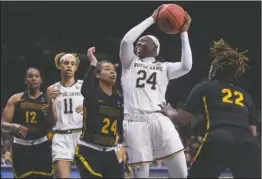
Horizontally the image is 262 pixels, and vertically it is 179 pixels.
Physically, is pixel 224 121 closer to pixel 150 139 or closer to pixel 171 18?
pixel 150 139

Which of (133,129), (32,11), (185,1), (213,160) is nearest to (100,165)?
(133,129)

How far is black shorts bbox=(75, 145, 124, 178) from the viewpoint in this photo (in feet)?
20.7

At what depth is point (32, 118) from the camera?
7781mm

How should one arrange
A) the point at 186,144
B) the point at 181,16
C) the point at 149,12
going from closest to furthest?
the point at 181,16 → the point at 186,144 → the point at 149,12

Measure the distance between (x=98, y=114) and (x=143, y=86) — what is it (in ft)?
2.33

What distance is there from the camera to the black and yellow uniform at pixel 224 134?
5.06 m

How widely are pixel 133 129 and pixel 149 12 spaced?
9373mm

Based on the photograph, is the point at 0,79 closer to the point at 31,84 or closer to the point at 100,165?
the point at 31,84

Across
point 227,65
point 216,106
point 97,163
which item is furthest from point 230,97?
point 97,163

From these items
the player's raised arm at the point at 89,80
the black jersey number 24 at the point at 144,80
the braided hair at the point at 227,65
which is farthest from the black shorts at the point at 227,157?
the black jersey number 24 at the point at 144,80

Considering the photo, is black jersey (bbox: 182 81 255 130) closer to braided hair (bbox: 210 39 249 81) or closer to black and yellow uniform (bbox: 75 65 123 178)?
braided hair (bbox: 210 39 249 81)

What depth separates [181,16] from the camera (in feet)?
22.2

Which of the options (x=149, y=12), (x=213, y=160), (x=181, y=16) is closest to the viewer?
(x=213, y=160)

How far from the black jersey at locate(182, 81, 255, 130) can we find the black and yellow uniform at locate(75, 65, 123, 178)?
1.39 metres
